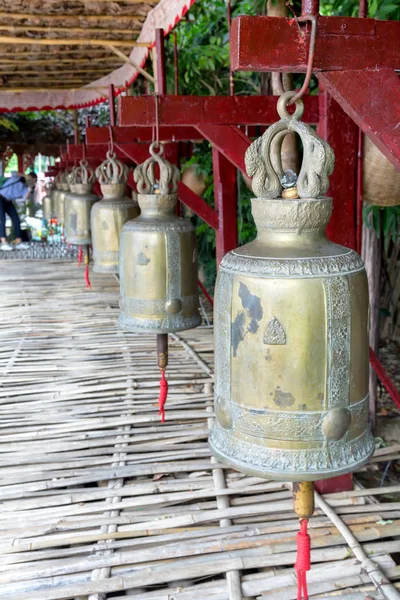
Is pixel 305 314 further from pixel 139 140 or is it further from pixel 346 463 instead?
pixel 139 140

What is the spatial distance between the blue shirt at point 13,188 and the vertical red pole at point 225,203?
273 inches

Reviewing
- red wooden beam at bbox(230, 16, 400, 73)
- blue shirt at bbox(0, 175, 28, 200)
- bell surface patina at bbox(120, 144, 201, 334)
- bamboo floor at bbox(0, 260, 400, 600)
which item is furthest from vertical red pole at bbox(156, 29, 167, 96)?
blue shirt at bbox(0, 175, 28, 200)

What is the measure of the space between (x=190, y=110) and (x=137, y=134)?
4.10 feet

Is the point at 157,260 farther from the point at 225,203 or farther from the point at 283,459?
the point at 283,459

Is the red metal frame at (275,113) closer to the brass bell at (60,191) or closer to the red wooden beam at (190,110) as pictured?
the red wooden beam at (190,110)

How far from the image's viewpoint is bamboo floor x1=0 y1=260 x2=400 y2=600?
1960 mm

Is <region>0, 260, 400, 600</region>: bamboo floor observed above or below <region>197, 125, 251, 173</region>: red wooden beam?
below

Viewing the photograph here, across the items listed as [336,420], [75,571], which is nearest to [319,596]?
[75,571]

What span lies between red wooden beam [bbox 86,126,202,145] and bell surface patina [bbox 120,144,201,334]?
1.05 metres

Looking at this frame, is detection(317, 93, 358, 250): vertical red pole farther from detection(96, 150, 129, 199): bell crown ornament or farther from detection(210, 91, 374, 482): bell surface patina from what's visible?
detection(96, 150, 129, 199): bell crown ornament

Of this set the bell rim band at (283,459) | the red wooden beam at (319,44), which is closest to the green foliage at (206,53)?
the red wooden beam at (319,44)

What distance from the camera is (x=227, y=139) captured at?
2600 millimetres

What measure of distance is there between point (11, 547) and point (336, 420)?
4.41 ft

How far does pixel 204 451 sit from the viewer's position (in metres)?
2.82
